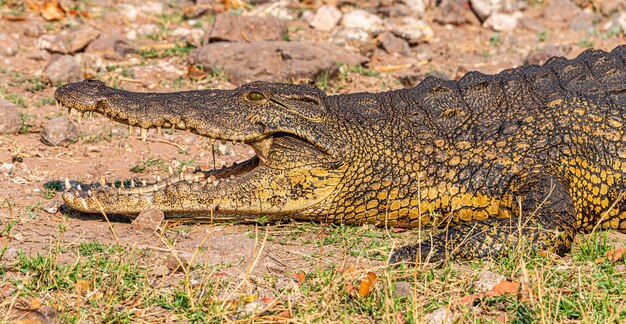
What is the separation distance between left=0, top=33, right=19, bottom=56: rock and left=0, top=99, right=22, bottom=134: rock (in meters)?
2.15

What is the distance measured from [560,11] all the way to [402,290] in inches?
294

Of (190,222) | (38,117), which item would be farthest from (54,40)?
(190,222)

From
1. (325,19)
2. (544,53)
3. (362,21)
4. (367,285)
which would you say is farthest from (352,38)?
(367,285)

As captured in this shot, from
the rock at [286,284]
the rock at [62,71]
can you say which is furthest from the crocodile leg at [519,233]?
the rock at [62,71]

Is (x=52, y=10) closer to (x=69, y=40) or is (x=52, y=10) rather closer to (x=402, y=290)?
(x=69, y=40)

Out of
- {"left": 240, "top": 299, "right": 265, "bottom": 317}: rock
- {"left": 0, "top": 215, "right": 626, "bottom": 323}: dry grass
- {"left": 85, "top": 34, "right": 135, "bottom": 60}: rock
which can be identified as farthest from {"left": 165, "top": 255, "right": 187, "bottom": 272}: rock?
{"left": 85, "top": 34, "right": 135, "bottom": 60}: rock

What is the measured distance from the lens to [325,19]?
33.6 ft

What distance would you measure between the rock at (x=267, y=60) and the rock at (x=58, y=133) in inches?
80.6

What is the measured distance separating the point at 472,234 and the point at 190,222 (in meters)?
1.82

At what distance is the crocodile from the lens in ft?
17.5

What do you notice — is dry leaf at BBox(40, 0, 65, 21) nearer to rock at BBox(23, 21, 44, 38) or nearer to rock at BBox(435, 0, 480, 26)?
rock at BBox(23, 21, 44, 38)

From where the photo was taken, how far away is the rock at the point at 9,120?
22.7 ft

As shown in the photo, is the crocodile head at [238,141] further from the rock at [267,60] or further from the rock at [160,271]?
the rock at [267,60]

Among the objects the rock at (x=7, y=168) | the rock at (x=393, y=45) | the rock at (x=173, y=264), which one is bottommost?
the rock at (x=173, y=264)
